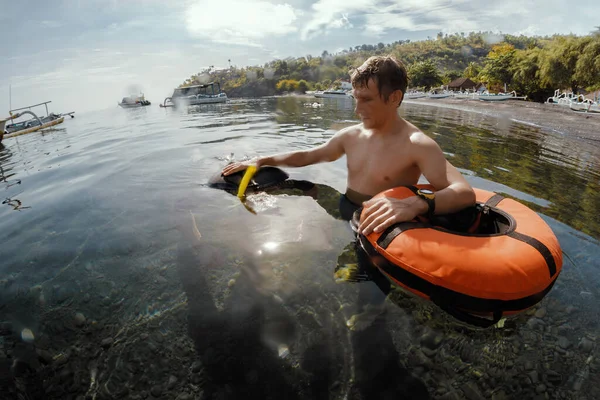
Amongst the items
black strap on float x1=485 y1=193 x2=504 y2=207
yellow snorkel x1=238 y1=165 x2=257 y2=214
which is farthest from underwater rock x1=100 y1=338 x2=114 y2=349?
black strap on float x1=485 y1=193 x2=504 y2=207

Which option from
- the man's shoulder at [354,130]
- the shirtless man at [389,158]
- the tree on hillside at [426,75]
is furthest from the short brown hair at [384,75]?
the tree on hillside at [426,75]

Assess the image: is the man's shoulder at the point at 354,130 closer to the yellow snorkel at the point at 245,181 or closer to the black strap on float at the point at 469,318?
the yellow snorkel at the point at 245,181

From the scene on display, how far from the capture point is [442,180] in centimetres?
275

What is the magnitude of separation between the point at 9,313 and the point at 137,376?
1.42 m

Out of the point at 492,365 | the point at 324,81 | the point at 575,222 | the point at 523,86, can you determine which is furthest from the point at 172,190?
the point at 324,81

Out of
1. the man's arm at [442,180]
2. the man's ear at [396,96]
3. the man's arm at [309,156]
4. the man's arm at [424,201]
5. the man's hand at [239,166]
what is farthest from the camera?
the man's hand at [239,166]

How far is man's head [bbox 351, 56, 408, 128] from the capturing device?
2787mm

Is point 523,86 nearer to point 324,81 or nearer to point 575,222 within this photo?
point 575,222

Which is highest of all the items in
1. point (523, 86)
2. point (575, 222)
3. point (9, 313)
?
point (523, 86)

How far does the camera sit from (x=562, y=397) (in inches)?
69.7

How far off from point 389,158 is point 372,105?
0.56m

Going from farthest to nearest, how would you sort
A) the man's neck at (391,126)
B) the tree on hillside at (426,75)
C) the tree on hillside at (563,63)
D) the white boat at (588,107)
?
the tree on hillside at (426,75)
the tree on hillside at (563,63)
the white boat at (588,107)
the man's neck at (391,126)

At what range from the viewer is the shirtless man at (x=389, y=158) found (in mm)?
2461

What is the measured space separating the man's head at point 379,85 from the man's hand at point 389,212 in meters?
0.98
